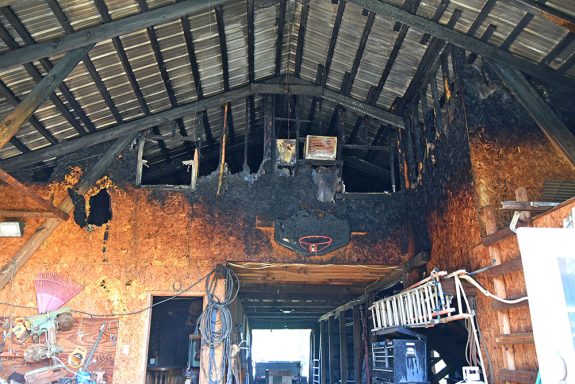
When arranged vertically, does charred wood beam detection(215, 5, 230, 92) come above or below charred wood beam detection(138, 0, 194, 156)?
above

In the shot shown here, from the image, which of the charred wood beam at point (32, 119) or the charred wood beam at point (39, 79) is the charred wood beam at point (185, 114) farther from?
the charred wood beam at point (39, 79)

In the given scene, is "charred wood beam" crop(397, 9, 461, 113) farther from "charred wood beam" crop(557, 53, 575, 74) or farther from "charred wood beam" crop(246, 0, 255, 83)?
"charred wood beam" crop(246, 0, 255, 83)

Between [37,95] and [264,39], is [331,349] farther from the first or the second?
[37,95]

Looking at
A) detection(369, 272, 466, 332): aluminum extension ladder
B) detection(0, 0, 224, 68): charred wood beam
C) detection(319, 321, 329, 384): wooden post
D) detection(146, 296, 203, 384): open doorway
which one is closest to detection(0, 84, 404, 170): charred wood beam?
detection(0, 0, 224, 68): charred wood beam

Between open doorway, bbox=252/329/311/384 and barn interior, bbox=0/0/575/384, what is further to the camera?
open doorway, bbox=252/329/311/384

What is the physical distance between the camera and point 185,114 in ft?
25.7

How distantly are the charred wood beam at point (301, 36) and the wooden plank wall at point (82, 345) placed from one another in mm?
5094

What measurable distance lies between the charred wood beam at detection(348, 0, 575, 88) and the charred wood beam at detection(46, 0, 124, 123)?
137 inches

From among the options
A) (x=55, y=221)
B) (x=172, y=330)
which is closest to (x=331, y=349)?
(x=172, y=330)

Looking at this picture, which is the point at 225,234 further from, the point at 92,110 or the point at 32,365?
the point at 32,365

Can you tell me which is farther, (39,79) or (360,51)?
(360,51)

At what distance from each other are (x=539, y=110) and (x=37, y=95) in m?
6.12

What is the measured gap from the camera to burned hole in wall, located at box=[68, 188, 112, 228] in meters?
7.23

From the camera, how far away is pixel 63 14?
507 cm
